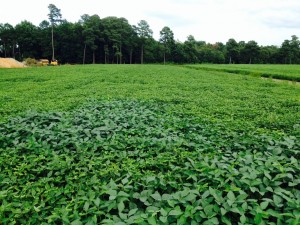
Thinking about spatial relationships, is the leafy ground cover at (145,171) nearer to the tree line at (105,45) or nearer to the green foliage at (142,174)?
the green foliage at (142,174)

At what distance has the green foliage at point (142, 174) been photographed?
2.40m

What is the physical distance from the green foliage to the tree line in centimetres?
6288

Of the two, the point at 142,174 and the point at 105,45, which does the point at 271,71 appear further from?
the point at 105,45

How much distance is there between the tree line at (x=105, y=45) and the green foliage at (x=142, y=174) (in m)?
62.9

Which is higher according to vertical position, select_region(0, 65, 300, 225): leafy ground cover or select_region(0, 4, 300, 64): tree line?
select_region(0, 4, 300, 64): tree line

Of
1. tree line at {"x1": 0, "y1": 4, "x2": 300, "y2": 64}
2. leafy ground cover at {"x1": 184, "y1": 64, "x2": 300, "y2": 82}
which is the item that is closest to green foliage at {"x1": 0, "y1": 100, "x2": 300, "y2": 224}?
leafy ground cover at {"x1": 184, "y1": 64, "x2": 300, "y2": 82}

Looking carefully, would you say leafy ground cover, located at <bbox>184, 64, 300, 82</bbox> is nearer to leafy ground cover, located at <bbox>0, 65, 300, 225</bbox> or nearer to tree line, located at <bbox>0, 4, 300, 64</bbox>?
leafy ground cover, located at <bbox>0, 65, 300, 225</bbox>

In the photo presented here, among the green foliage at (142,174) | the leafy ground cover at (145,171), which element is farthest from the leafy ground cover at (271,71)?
the green foliage at (142,174)

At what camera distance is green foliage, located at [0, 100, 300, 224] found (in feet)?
7.89

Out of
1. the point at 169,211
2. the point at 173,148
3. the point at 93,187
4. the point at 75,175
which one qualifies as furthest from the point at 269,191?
the point at 75,175

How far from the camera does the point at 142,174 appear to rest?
10.5ft

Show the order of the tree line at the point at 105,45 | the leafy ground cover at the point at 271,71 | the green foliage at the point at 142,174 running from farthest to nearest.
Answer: the tree line at the point at 105,45 → the leafy ground cover at the point at 271,71 → the green foliage at the point at 142,174

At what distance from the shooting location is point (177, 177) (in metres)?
3.12

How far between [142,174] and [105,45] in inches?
2785
